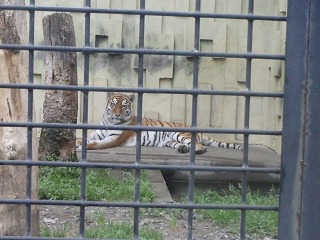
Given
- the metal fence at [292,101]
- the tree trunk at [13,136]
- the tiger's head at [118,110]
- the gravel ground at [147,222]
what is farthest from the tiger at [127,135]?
the metal fence at [292,101]

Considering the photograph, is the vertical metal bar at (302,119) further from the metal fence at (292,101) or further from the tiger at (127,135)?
the tiger at (127,135)

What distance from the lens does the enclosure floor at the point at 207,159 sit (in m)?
8.33

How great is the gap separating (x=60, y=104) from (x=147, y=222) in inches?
74.6

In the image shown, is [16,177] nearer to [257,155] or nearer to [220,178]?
[220,178]

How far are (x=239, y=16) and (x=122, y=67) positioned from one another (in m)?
7.18

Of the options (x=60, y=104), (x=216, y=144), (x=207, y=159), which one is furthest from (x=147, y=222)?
(x=216, y=144)

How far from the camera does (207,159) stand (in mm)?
8797

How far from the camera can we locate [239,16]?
3037mm

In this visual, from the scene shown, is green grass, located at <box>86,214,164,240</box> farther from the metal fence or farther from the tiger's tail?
the tiger's tail

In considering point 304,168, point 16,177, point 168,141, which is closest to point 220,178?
point 168,141

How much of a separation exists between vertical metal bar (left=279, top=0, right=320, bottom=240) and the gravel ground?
9.22 ft

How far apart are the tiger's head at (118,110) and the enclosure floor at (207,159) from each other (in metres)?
0.46

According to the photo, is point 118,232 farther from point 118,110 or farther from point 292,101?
point 118,110

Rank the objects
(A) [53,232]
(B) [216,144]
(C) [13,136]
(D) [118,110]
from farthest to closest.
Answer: (B) [216,144] < (D) [118,110] < (A) [53,232] < (C) [13,136]
